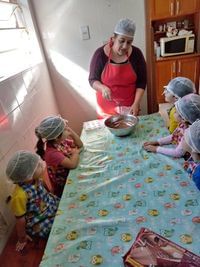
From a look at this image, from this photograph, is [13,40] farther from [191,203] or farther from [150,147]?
[191,203]

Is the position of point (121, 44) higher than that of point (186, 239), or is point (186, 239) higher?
point (121, 44)

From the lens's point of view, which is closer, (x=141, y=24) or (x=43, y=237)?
(x=43, y=237)

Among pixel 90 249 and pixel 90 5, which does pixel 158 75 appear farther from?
pixel 90 249

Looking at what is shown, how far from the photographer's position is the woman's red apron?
163cm

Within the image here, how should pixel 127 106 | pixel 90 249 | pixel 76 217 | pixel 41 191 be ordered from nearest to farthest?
pixel 90 249, pixel 76 217, pixel 41 191, pixel 127 106

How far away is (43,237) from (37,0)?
1.97 meters

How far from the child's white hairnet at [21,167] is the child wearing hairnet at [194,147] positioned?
2.33ft

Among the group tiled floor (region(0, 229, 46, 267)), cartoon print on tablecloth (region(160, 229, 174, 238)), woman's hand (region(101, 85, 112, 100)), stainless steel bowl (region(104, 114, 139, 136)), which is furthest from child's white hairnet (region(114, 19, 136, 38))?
tiled floor (region(0, 229, 46, 267))

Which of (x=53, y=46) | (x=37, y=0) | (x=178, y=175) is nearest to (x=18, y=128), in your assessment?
(x=178, y=175)

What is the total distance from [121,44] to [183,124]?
70 cm

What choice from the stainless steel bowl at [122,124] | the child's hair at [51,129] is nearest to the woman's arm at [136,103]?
the stainless steel bowl at [122,124]

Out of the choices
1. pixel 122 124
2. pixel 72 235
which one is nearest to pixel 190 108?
pixel 122 124

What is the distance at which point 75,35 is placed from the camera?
2.08 metres

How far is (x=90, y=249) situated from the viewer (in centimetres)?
70
